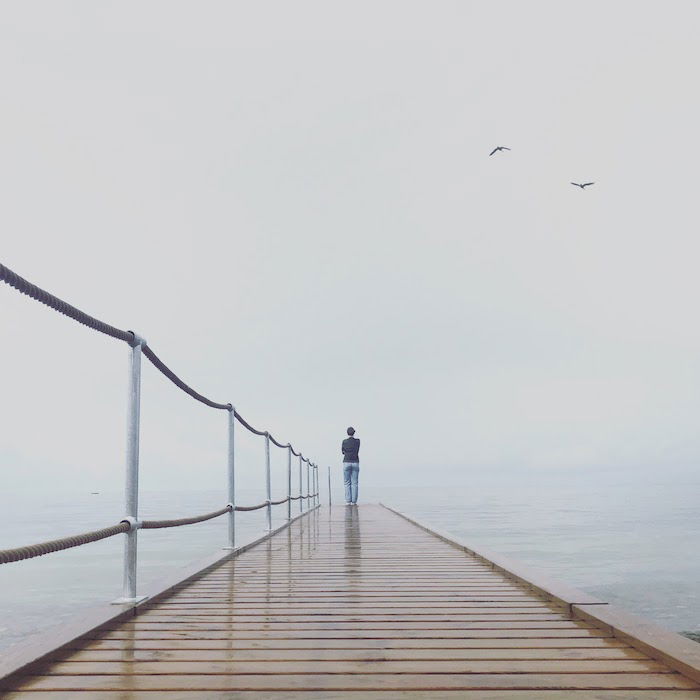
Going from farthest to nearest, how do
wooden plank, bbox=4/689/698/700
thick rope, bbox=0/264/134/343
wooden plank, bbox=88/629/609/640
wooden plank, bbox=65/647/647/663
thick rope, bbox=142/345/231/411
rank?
thick rope, bbox=142/345/231/411 → wooden plank, bbox=88/629/609/640 → wooden plank, bbox=65/647/647/663 → thick rope, bbox=0/264/134/343 → wooden plank, bbox=4/689/698/700

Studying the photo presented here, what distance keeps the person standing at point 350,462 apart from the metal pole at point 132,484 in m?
9.05

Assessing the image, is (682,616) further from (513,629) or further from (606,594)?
(513,629)

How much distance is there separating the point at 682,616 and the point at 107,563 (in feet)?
37.8

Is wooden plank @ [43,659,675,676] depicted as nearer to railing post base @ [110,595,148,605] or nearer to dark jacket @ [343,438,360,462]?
railing post base @ [110,595,148,605]

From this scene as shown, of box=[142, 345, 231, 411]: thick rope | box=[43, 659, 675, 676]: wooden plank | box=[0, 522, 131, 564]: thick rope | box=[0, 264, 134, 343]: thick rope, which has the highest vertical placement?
box=[0, 264, 134, 343]: thick rope

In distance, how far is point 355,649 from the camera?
2121mm

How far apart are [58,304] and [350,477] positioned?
10.4m

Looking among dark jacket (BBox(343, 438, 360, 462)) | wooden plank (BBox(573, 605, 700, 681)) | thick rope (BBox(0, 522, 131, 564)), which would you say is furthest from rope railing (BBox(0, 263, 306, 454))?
dark jacket (BBox(343, 438, 360, 462))

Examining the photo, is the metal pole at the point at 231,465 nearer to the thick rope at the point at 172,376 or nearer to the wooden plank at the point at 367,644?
the thick rope at the point at 172,376

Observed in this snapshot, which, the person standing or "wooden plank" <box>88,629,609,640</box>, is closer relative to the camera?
"wooden plank" <box>88,629,609,640</box>

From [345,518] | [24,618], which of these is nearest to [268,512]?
[345,518]

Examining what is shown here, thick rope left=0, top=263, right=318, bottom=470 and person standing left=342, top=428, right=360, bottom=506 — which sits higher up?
thick rope left=0, top=263, right=318, bottom=470

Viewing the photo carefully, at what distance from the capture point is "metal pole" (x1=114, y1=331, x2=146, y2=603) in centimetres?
283

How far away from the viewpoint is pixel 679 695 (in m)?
1.65
